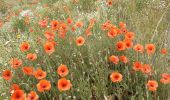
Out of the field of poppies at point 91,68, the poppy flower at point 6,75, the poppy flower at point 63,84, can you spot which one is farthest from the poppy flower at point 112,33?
the poppy flower at point 6,75

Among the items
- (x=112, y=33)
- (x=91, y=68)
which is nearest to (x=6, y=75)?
(x=91, y=68)

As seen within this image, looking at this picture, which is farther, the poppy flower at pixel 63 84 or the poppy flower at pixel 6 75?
the poppy flower at pixel 6 75

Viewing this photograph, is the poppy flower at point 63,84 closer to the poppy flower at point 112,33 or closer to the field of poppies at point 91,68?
the field of poppies at point 91,68

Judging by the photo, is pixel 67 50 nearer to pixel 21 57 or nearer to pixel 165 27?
pixel 21 57

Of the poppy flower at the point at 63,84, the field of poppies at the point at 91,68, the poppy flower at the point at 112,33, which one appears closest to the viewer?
the poppy flower at the point at 63,84

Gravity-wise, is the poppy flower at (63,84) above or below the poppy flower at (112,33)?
below

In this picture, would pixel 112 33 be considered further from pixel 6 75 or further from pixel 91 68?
pixel 6 75

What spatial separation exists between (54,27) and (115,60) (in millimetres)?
780

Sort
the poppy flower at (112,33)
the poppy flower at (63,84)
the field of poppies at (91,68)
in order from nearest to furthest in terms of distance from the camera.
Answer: the poppy flower at (63,84)
the field of poppies at (91,68)
the poppy flower at (112,33)

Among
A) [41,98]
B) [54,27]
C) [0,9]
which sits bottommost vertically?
[0,9]

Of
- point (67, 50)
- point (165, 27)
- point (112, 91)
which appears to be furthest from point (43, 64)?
point (165, 27)

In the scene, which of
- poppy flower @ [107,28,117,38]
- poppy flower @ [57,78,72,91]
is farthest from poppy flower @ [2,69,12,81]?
poppy flower @ [107,28,117,38]

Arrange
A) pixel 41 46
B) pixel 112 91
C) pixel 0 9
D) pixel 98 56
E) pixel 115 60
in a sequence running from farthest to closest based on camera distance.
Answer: pixel 0 9 < pixel 41 46 < pixel 98 56 < pixel 112 91 < pixel 115 60

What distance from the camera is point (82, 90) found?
2.82 metres
